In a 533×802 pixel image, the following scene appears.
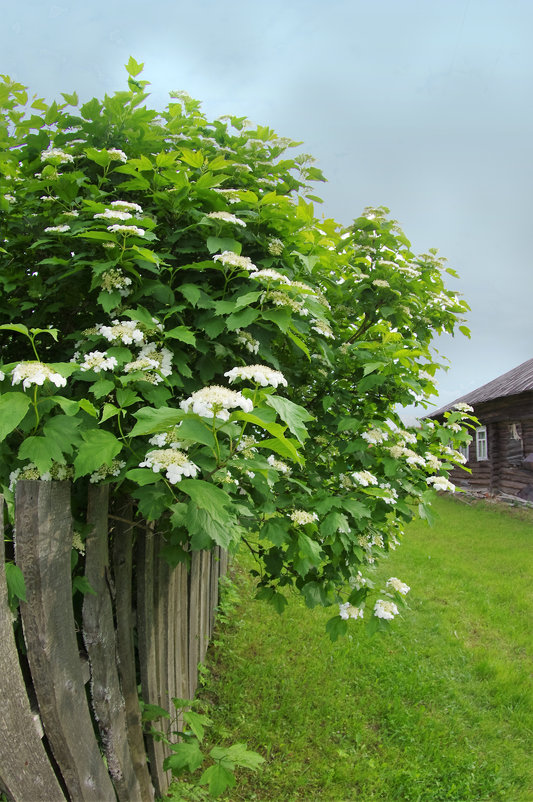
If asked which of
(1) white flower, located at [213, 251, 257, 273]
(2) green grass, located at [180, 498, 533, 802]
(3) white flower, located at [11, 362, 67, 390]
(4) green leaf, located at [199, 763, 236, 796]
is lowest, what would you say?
(2) green grass, located at [180, 498, 533, 802]

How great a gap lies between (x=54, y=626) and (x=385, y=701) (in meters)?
3.06

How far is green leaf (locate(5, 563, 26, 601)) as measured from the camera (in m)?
1.45

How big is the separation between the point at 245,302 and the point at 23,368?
79cm

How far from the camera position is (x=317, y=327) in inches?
98.6

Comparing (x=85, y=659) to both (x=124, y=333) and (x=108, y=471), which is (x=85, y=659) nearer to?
(x=108, y=471)

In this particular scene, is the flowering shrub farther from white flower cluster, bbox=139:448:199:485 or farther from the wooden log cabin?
the wooden log cabin

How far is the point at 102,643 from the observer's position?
6.24ft

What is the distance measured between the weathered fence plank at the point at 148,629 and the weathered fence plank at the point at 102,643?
269 mm

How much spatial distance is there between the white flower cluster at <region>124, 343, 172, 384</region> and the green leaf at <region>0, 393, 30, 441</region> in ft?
1.30

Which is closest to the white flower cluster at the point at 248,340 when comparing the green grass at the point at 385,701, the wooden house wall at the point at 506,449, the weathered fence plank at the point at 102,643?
the weathered fence plank at the point at 102,643

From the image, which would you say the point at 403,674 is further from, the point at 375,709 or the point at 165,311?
the point at 165,311

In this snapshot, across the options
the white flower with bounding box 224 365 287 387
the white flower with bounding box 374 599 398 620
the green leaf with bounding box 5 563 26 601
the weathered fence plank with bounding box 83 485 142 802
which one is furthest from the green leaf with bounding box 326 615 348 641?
the green leaf with bounding box 5 563 26 601

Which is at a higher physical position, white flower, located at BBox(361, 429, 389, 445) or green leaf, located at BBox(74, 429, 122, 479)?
white flower, located at BBox(361, 429, 389, 445)

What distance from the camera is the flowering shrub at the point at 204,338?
60.6 inches
